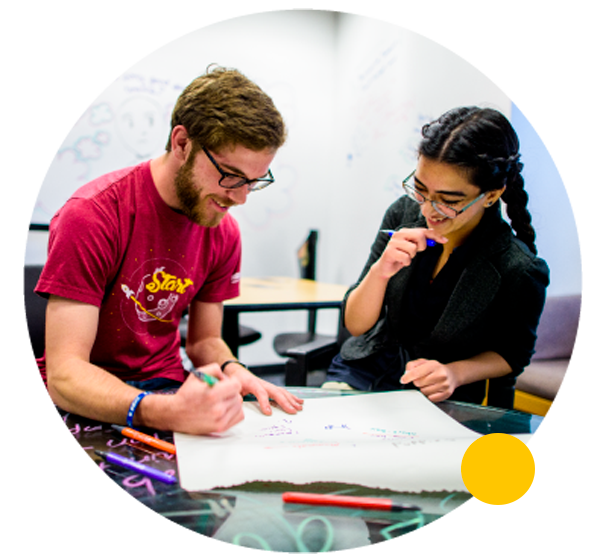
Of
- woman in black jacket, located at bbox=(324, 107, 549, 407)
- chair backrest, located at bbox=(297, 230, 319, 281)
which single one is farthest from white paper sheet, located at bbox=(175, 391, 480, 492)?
chair backrest, located at bbox=(297, 230, 319, 281)

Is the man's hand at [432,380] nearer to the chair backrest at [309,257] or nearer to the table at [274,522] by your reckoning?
the table at [274,522]

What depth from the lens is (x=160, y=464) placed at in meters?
0.54

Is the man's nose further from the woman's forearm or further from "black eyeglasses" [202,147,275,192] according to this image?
the woman's forearm

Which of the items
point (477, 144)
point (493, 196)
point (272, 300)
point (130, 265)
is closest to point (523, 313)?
point (493, 196)

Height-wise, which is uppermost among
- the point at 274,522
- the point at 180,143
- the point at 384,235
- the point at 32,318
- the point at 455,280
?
the point at 180,143

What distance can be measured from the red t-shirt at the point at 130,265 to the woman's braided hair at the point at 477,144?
509 mm

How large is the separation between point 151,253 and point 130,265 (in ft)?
0.16

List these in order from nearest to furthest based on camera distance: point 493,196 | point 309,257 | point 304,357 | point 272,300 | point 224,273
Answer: point 493,196 → point 224,273 → point 304,357 → point 272,300 → point 309,257

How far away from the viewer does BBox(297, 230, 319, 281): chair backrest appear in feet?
9.38

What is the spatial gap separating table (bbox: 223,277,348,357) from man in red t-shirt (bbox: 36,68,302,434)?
2.11 ft

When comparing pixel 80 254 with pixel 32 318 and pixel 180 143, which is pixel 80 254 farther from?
pixel 32 318

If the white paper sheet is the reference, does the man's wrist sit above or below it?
above

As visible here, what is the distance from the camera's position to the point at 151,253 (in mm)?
914

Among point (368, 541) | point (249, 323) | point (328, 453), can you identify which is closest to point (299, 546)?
point (368, 541)
